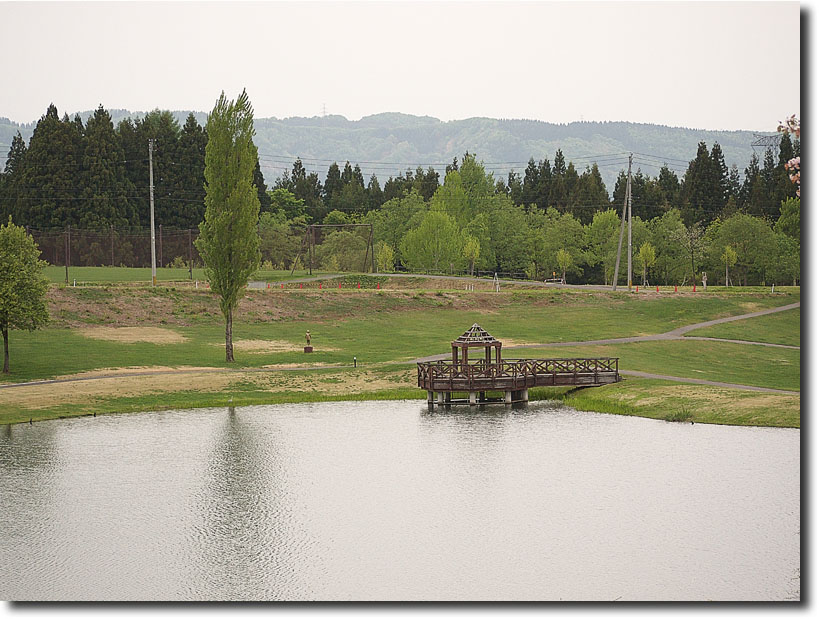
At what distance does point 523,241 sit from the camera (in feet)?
427

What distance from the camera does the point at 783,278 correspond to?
100812 millimetres

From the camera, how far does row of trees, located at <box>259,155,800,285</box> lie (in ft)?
363

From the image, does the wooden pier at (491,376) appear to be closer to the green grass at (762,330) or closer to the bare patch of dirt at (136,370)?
the bare patch of dirt at (136,370)

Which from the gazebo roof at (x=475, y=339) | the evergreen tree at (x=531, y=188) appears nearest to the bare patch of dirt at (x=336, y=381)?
the gazebo roof at (x=475, y=339)

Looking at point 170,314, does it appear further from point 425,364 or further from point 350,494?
point 350,494

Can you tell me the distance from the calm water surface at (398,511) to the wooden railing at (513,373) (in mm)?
5585

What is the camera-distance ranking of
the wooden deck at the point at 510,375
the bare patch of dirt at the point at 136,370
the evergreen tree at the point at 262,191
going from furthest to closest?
the evergreen tree at the point at 262,191
the bare patch of dirt at the point at 136,370
the wooden deck at the point at 510,375

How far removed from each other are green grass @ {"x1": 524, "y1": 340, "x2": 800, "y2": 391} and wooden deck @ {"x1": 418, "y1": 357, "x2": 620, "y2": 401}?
5264 mm

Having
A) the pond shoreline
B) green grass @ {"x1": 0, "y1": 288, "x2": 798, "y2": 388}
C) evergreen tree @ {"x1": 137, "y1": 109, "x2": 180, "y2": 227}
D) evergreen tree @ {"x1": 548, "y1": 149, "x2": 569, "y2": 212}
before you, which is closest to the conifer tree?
green grass @ {"x1": 0, "y1": 288, "x2": 798, "y2": 388}

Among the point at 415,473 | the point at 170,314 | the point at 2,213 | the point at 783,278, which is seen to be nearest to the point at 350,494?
the point at 415,473

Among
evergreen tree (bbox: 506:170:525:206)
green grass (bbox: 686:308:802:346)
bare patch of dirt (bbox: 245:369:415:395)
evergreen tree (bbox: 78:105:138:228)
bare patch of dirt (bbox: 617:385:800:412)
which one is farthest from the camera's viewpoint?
evergreen tree (bbox: 506:170:525:206)

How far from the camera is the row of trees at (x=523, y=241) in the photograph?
110500mm

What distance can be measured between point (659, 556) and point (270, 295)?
58.6m

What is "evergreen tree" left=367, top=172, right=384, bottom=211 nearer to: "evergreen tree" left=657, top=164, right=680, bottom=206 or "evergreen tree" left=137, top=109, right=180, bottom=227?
"evergreen tree" left=137, top=109, right=180, bottom=227
